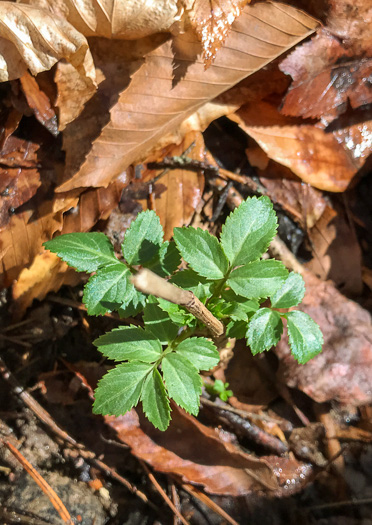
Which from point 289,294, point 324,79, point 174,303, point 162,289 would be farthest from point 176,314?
point 324,79

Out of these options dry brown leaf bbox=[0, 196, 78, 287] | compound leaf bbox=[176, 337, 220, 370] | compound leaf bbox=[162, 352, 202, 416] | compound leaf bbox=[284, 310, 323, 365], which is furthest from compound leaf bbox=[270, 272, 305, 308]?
dry brown leaf bbox=[0, 196, 78, 287]

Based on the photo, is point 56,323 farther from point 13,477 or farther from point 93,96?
point 93,96

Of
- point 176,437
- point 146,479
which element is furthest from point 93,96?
point 146,479

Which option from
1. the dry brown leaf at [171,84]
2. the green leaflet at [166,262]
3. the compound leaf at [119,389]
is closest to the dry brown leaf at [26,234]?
the dry brown leaf at [171,84]

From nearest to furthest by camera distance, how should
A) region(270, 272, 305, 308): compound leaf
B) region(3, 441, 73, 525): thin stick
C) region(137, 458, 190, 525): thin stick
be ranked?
region(270, 272, 305, 308): compound leaf → region(3, 441, 73, 525): thin stick → region(137, 458, 190, 525): thin stick

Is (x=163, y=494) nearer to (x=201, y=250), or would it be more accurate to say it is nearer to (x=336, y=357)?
(x=336, y=357)

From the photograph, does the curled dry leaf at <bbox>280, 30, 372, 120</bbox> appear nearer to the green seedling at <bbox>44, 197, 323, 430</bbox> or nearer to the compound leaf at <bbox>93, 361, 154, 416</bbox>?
the green seedling at <bbox>44, 197, 323, 430</bbox>
